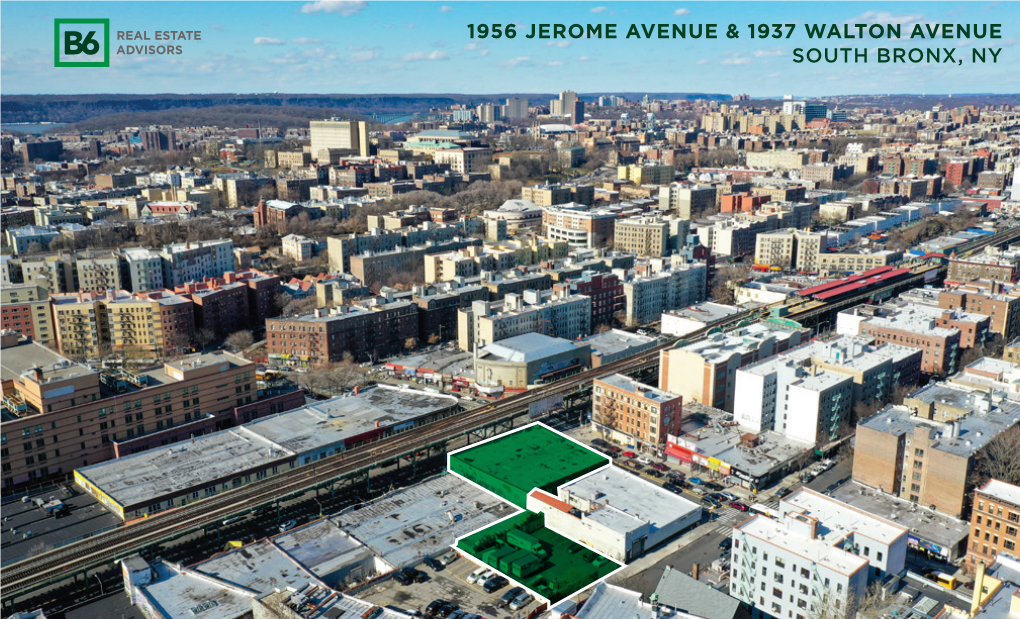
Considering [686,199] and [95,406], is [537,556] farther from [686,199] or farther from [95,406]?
[686,199]

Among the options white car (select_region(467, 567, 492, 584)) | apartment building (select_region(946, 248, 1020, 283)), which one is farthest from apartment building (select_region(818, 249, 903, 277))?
white car (select_region(467, 567, 492, 584))

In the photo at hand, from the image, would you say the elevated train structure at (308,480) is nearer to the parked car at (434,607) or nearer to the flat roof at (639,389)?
the flat roof at (639,389)

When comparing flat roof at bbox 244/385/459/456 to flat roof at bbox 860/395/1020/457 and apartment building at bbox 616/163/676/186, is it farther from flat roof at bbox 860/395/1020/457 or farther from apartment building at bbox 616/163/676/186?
apartment building at bbox 616/163/676/186

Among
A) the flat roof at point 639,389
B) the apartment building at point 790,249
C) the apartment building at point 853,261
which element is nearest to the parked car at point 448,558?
the flat roof at point 639,389

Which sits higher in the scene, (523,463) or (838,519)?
(838,519)

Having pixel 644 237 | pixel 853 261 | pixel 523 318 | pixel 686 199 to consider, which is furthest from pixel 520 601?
pixel 686 199

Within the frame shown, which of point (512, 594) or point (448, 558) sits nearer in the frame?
point (512, 594)

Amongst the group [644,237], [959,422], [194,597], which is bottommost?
[194,597]

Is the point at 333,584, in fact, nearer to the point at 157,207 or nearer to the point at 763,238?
the point at 763,238
